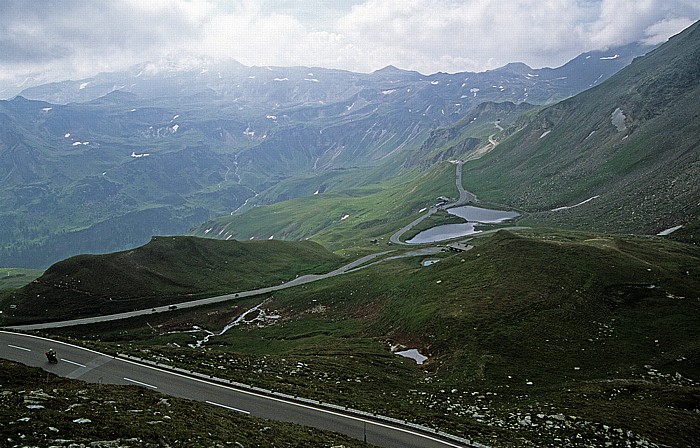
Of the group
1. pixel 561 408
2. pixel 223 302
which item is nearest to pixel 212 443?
pixel 561 408

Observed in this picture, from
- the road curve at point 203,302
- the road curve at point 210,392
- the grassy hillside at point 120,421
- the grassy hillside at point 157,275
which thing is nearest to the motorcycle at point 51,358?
the road curve at point 210,392

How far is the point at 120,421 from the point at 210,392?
1394 cm

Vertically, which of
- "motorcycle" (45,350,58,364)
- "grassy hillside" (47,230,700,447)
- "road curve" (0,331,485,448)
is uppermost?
"motorcycle" (45,350,58,364)

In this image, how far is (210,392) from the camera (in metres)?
39.4

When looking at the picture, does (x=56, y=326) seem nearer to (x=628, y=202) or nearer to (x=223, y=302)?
(x=223, y=302)

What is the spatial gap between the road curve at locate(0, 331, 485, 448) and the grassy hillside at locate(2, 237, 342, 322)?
5199 cm

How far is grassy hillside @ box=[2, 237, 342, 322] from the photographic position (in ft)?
324

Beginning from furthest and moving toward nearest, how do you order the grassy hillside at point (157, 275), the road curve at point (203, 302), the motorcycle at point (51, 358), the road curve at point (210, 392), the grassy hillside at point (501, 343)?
the grassy hillside at point (157, 275) < the road curve at point (203, 302) < the motorcycle at point (51, 358) < the grassy hillside at point (501, 343) < the road curve at point (210, 392)

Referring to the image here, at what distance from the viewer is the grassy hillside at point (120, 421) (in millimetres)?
22859

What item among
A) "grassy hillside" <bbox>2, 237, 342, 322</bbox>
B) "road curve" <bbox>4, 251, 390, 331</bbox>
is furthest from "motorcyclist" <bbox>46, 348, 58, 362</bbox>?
"grassy hillside" <bbox>2, 237, 342, 322</bbox>

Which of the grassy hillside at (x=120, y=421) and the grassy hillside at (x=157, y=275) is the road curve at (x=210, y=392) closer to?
the grassy hillside at (x=120, y=421)

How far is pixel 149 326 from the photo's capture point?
309 feet

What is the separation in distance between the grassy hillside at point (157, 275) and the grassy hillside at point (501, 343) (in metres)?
12.9

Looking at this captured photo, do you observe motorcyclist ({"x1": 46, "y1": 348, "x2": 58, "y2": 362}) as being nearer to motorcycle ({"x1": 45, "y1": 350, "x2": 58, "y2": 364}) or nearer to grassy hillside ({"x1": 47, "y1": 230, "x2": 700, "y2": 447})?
motorcycle ({"x1": 45, "y1": 350, "x2": 58, "y2": 364})
